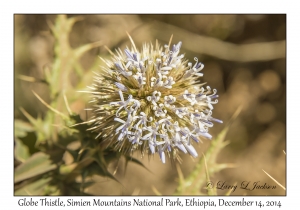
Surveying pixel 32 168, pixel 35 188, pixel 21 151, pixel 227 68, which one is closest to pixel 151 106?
pixel 32 168

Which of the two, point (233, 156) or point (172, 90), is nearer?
point (172, 90)

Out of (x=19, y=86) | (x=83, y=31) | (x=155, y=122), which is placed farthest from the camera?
(x=83, y=31)

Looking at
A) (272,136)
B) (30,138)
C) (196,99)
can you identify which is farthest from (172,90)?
(272,136)

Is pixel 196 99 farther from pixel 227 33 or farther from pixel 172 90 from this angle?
pixel 227 33

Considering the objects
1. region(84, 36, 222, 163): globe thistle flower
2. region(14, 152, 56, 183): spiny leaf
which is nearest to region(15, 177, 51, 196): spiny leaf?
region(14, 152, 56, 183): spiny leaf

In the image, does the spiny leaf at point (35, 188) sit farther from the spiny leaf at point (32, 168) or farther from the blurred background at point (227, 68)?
the blurred background at point (227, 68)

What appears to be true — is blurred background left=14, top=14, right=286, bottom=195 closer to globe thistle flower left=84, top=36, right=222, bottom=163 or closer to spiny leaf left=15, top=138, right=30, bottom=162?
spiny leaf left=15, top=138, right=30, bottom=162

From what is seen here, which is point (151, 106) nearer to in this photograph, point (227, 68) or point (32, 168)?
point (32, 168)
